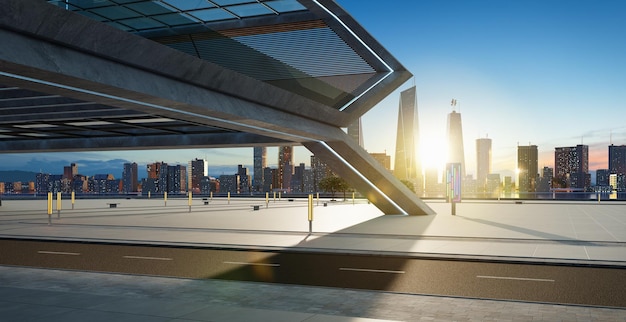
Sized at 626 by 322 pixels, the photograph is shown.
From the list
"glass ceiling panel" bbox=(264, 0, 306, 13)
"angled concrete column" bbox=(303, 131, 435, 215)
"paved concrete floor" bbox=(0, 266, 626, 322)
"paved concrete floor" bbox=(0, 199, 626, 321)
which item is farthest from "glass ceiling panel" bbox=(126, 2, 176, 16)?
"paved concrete floor" bbox=(0, 266, 626, 322)

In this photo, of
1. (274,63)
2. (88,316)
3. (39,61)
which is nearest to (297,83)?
(274,63)

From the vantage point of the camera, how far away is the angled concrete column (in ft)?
101

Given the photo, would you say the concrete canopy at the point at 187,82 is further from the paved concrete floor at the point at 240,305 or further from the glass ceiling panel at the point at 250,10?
the paved concrete floor at the point at 240,305

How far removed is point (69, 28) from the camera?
1259cm

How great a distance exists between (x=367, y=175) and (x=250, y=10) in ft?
40.3

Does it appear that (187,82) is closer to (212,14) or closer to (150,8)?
(150,8)

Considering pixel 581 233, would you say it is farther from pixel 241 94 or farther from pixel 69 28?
pixel 69 28

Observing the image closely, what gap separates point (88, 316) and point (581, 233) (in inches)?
819

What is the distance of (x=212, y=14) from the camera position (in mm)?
25266

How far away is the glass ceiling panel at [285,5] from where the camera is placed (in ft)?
78.1

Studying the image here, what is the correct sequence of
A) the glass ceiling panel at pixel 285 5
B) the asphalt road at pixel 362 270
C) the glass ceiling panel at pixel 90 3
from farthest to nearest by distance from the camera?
the glass ceiling panel at pixel 285 5 < the glass ceiling panel at pixel 90 3 < the asphalt road at pixel 362 270

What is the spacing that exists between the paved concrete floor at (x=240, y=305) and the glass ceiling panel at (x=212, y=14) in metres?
15.4

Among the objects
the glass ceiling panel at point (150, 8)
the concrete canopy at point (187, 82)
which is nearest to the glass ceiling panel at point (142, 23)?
the concrete canopy at point (187, 82)

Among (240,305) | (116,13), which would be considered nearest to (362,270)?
(240,305)
